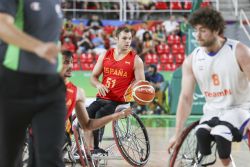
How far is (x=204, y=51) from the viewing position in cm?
541

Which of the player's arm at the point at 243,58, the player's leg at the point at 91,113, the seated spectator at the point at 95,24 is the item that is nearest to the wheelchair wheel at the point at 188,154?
the player's arm at the point at 243,58

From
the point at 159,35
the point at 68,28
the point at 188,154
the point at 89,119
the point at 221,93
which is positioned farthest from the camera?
the point at 159,35

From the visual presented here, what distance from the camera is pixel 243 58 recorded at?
5.19 metres

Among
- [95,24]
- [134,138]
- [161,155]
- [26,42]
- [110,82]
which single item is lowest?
[161,155]

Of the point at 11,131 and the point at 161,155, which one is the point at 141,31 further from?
the point at 11,131

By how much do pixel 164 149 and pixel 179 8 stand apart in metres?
13.5

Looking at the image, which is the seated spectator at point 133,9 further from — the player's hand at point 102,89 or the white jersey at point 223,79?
the white jersey at point 223,79

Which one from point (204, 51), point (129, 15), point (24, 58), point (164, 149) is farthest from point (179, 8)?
point (24, 58)

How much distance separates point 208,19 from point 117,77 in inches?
141

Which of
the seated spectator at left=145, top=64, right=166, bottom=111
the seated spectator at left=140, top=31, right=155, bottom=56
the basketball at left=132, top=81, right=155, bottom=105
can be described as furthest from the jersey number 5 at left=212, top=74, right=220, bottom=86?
the seated spectator at left=140, top=31, right=155, bottom=56

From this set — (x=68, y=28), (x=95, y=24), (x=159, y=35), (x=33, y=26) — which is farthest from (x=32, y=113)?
(x=95, y=24)

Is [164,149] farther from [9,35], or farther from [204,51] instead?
[9,35]

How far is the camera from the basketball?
22.0 ft

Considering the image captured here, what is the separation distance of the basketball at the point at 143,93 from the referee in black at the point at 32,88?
2.86 m
